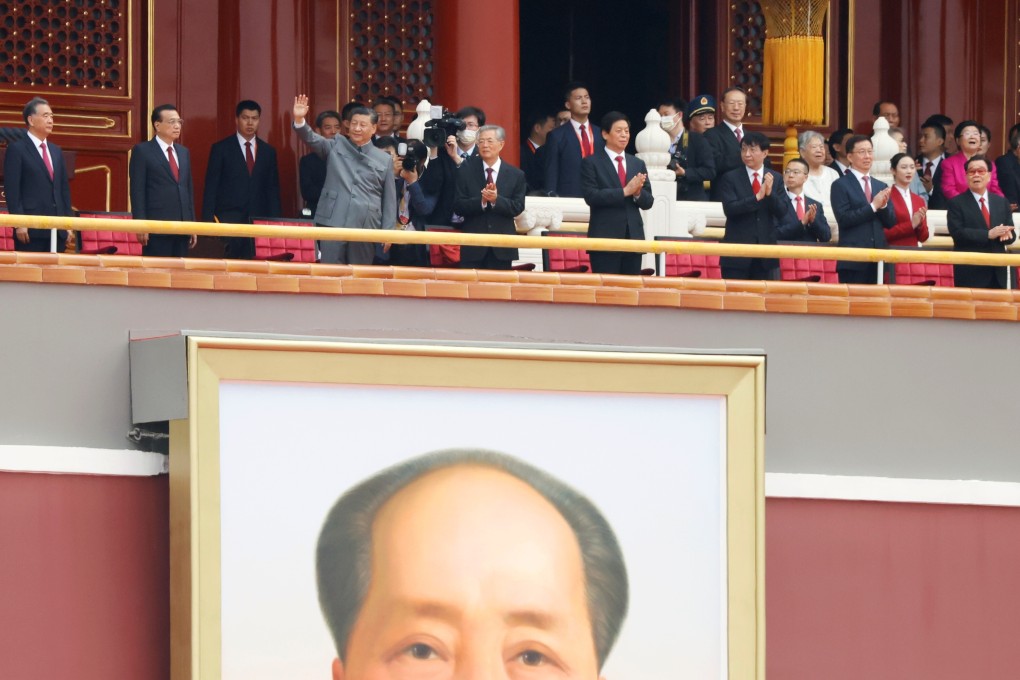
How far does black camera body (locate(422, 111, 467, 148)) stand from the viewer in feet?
37.4

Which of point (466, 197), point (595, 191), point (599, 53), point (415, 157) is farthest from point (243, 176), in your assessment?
point (599, 53)

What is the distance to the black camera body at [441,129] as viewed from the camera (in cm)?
1139

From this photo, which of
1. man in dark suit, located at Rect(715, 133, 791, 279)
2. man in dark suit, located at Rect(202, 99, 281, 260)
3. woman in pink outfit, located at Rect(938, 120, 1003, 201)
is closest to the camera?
man in dark suit, located at Rect(715, 133, 791, 279)

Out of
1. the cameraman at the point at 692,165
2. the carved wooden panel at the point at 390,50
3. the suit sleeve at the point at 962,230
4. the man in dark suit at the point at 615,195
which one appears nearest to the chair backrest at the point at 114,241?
the man in dark suit at the point at 615,195

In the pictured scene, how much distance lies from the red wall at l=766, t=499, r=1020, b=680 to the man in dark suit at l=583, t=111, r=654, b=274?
1.40 meters

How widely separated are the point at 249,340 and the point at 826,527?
2.76 meters

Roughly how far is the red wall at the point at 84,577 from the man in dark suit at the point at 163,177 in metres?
1.93

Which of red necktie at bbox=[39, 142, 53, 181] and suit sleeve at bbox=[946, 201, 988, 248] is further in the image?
suit sleeve at bbox=[946, 201, 988, 248]

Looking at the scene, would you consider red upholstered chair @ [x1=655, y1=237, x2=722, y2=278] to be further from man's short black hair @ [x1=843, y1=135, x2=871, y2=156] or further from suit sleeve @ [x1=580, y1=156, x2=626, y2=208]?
man's short black hair @ [x1=843, y1=135, x2=871, y2=156]

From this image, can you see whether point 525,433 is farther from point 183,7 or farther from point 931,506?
point 183,7

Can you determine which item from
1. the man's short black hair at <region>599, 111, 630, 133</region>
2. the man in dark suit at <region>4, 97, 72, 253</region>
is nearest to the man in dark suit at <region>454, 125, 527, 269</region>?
the man's short black hair at <region>599, 111, 630, 133</region>

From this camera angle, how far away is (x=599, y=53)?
17.5 m

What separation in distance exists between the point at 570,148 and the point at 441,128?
1081 millimetres

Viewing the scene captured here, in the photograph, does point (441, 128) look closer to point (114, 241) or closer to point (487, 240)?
point (114, 241)
